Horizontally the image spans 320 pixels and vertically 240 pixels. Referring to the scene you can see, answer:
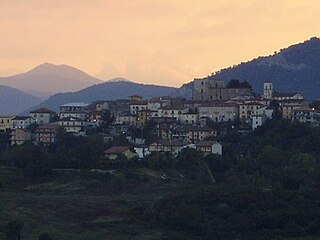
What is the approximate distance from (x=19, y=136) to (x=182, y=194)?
20.4 m

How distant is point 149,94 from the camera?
16000 cm

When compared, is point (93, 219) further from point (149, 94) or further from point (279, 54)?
point (149, 94)

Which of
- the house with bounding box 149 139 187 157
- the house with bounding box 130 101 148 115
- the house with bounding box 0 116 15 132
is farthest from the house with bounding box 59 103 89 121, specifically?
the house with bounding box 149 139 187 157

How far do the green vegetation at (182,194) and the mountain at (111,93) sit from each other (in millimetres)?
96950

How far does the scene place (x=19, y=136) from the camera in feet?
196

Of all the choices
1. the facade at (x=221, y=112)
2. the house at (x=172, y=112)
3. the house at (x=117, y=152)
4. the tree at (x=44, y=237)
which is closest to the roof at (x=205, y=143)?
the house at (x=117, y=152)

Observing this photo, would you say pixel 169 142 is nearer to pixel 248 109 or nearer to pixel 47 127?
pixel 248 109

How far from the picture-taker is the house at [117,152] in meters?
51.4

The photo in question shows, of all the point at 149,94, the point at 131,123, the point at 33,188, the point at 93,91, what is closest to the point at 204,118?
the point at 131,123

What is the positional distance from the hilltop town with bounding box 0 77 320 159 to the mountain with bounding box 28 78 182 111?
78389 mm

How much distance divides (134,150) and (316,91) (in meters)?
63.4

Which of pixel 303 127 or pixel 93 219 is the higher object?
pixel 303 127

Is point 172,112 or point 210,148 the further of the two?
point 172,112

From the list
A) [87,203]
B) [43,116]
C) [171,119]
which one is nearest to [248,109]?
[171,119]
